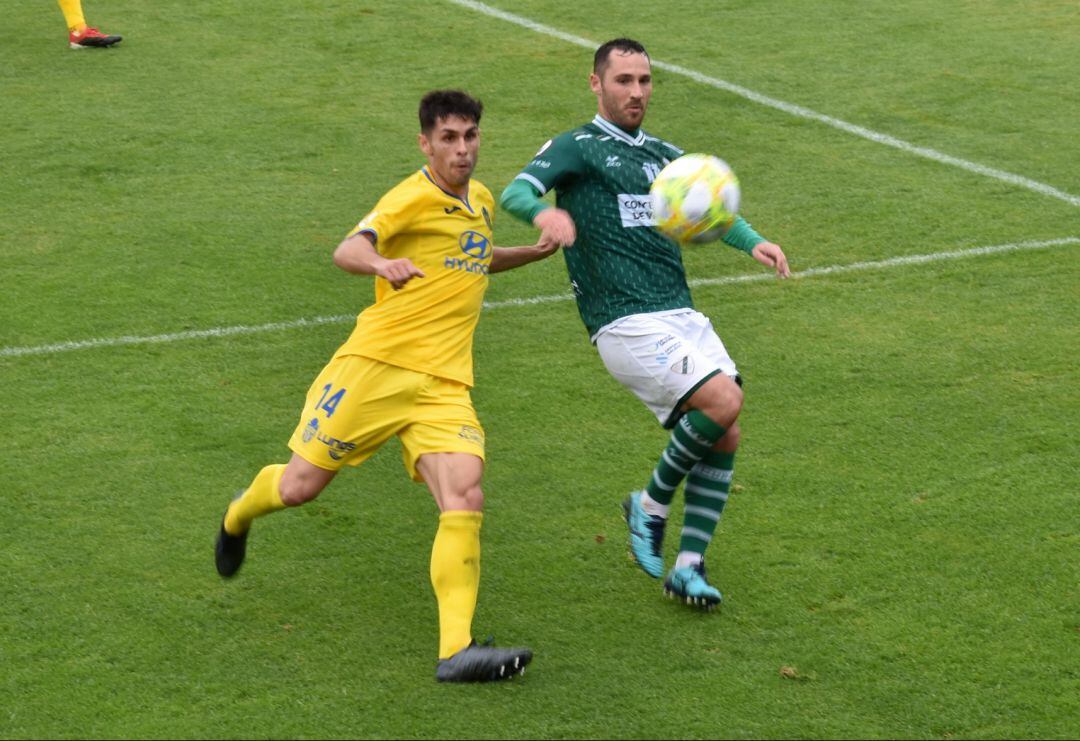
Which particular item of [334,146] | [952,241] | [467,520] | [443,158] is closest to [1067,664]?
[467,520]

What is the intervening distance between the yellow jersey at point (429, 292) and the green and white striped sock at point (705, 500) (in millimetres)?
1096

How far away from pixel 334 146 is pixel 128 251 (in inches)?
98.3

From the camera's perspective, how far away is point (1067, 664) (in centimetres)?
606

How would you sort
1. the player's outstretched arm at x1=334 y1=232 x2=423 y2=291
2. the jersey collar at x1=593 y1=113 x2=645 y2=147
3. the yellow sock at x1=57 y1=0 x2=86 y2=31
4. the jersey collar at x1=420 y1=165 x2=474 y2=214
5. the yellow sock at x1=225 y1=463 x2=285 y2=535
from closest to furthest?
the player's outstretched arm at x1=334 y1=232 x2=423 y2=291 < the jersey collar at x1=420 y1=165 x2=474 y2=214 < the yellow sock at x1=225 y1=463 x2=285 y2=535 < the jersey collar at x1=593 y1=113 x2=645 y2=147 < the yellow sock at x1=57 y1=0 x2=86 y2=31

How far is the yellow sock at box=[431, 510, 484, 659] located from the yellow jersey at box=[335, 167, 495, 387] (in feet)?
2.03

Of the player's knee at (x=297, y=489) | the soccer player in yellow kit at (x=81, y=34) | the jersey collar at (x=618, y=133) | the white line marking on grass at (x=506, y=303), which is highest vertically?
the jersey collar at (x=618, y=133)

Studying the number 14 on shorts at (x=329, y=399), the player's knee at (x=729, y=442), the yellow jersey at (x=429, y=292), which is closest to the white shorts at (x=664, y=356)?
the player's knee at (x=729, y=442)

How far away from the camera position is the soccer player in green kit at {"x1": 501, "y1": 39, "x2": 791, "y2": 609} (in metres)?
6.54

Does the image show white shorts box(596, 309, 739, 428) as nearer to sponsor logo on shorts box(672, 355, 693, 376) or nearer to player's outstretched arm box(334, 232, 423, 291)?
sponsor logo on shorts box(672, 355, 693, 376)

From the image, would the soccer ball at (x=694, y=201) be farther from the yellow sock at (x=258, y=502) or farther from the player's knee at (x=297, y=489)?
the yellow sock at (x=258, y=502)

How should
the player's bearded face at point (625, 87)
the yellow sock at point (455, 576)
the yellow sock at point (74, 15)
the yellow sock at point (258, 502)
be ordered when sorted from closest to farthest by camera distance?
1. the yellow sock at point (455, 576)
2. the yellow sock at point (258, 502)
3. the player's bearded face at point (625, 87)
4. the yellow sock at point (74, 15)

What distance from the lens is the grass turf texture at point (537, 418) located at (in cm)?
597

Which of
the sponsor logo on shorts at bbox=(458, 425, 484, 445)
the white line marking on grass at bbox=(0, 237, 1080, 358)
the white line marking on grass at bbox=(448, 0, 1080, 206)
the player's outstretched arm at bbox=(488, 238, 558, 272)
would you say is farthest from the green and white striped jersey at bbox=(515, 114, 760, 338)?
the white line marking on grass at bbox=(448, 0, 1080, 206)

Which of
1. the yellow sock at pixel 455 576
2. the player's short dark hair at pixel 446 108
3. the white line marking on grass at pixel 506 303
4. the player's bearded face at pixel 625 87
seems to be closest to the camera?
the yellow sock at pixel 455 576
